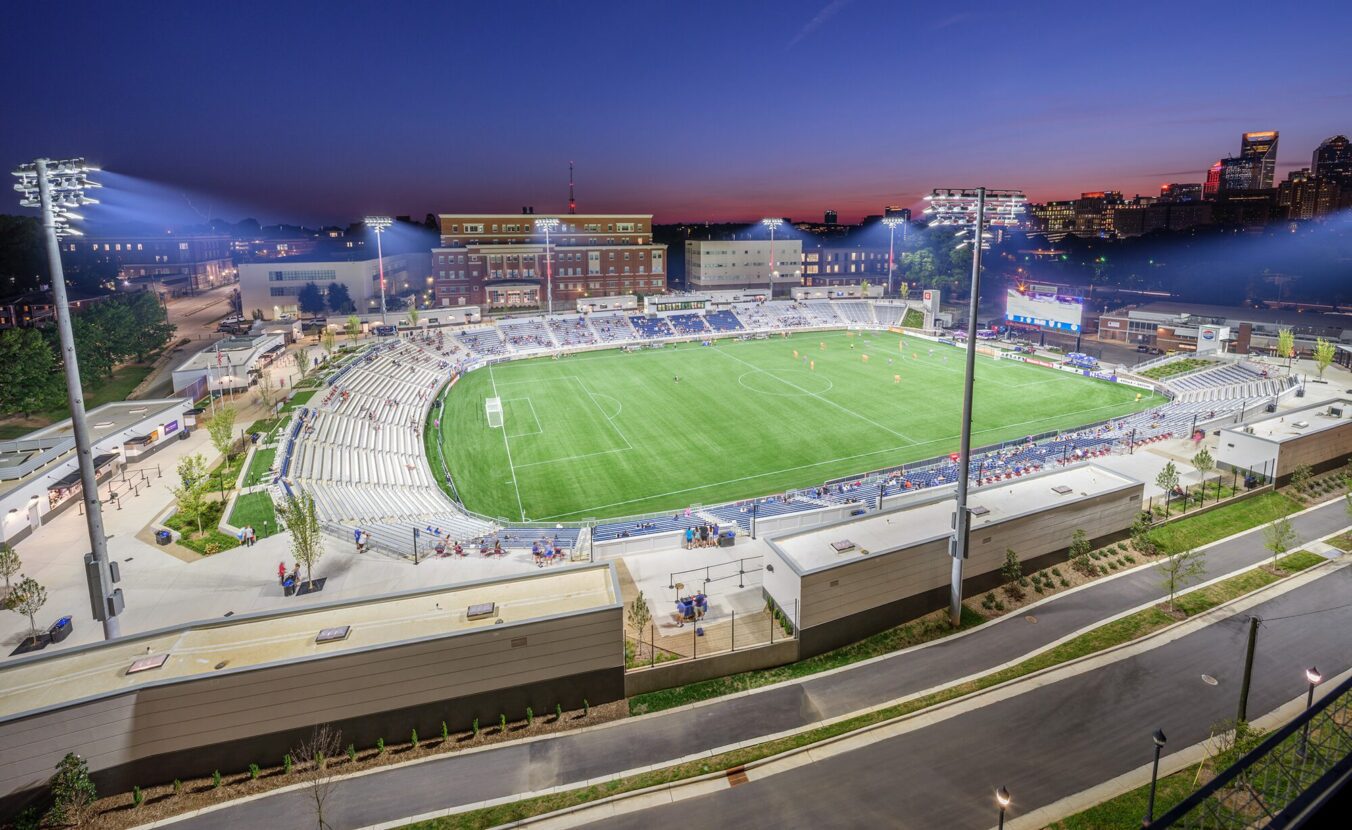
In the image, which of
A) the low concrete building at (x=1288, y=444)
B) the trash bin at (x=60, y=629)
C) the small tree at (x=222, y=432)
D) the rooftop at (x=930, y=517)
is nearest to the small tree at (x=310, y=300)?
the small tree at (x=222, y=432)

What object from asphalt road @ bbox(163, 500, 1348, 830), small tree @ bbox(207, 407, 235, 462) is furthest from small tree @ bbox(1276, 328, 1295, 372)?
small tree @ bbox(207, 407, 235, 462)

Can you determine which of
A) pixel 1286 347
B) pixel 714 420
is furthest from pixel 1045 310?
pixel 714 420

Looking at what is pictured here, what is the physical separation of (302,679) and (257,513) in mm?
15208

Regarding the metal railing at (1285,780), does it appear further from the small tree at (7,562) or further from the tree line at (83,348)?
the tree line at (83,348)

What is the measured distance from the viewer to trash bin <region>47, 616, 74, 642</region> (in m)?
18.6

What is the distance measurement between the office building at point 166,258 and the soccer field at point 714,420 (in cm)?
7798

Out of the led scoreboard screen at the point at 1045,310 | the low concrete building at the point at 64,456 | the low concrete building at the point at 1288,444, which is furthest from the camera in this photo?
the led scoreboard screen at the point at 1045,310

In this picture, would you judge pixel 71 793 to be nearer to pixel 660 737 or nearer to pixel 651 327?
pixel 660 737

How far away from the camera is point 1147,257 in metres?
116

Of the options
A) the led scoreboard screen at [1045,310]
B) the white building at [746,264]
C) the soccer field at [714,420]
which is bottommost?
the soccer field at [714,420]

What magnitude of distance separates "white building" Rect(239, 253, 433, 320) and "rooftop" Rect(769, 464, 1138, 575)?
7076cm

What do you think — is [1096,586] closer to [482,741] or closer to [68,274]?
[482,741]

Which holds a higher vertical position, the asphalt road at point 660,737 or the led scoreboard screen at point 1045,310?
the led scoreboard screen at point 1045,310

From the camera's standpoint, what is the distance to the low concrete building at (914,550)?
18297 mm
